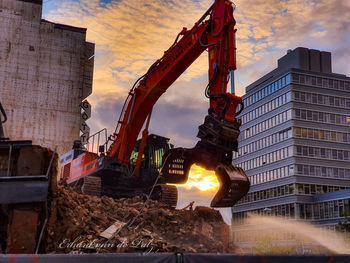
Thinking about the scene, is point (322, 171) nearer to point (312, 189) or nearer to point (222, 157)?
point (312, 189)

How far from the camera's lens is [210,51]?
1912 centimetres

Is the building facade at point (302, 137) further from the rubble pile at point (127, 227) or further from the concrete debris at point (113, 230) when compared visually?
the concrete debris at point (113, 230)

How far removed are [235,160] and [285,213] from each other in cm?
2247

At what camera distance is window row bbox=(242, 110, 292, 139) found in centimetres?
8600

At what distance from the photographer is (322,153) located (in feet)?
281

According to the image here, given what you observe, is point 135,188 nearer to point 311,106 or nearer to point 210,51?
point 210,51

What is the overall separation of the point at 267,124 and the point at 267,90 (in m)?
6.80

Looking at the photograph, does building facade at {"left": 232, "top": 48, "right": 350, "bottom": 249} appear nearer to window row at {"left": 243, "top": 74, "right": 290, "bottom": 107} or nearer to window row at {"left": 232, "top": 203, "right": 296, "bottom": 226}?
window row at {"left": 232, "top": 203, "right": 296, "bottom": 226}

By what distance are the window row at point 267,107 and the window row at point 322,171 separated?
12.6m

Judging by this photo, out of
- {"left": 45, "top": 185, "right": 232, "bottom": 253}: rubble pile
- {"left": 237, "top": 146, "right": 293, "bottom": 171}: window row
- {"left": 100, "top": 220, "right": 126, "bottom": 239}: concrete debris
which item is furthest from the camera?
{"left": 237, "top": 146, "right": 293, "bottom": 171}: window row

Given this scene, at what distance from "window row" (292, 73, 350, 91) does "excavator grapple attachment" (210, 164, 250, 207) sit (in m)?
71.5

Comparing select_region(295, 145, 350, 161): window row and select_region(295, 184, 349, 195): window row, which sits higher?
select_region(295, 145, 350, 161): window row

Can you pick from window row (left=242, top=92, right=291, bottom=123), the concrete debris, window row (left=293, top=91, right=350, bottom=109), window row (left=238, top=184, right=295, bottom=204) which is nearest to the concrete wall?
the concrete debris

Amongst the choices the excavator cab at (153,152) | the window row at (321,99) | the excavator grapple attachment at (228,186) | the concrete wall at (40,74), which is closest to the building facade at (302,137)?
the window row at (321,99)
